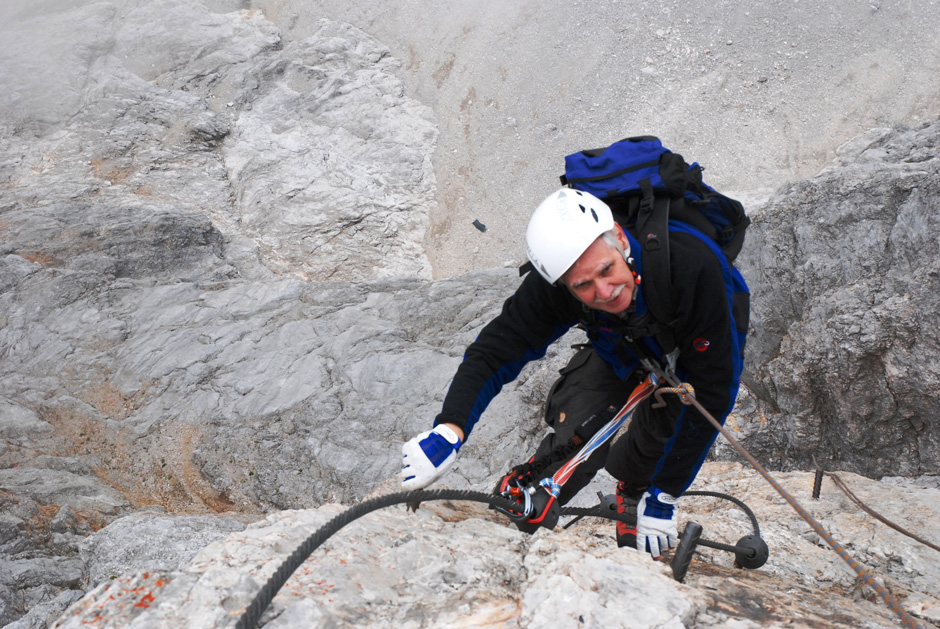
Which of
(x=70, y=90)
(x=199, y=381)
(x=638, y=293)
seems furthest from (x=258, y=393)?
(x=70, y=90)

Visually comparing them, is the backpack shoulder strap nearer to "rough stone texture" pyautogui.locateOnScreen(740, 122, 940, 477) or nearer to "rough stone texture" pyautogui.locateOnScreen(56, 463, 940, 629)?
"rough stone texture" pyautogui.locateOnScreen(56, 463, 940, 629)

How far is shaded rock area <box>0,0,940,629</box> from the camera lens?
255 cm

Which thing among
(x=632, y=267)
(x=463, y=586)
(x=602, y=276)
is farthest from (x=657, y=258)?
(x=463, y=586)

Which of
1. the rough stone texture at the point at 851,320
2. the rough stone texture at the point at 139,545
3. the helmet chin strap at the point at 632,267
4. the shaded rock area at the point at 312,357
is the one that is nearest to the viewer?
the shaded rock area at the point at 312,357

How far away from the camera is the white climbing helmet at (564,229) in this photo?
284 centimetres

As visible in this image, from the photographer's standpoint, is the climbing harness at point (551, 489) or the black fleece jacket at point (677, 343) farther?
the climbing harness at point (551, 489)

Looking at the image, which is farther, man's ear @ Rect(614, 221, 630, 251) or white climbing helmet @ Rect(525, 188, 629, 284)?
man's ear @ Rect(614, 221, 630, 251)

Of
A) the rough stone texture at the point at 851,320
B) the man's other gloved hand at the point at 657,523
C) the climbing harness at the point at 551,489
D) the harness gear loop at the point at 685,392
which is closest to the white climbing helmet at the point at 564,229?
the harness gear loop at the point at 685,392

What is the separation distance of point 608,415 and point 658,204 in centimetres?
150

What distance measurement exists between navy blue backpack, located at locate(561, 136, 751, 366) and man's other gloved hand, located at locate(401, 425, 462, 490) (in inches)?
49.1

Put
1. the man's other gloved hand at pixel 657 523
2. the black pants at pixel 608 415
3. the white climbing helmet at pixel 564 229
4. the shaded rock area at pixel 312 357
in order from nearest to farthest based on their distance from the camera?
the shaded rock area at pixel 312 357 → the white climbing helmet at pixel 564 229 → the man's other gloved hand at pixel 657 523 → the black pants at pixel 608 415

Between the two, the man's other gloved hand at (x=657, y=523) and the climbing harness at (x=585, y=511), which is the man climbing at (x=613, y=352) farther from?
the climbing harness at (x=585, y=511)

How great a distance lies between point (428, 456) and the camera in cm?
305

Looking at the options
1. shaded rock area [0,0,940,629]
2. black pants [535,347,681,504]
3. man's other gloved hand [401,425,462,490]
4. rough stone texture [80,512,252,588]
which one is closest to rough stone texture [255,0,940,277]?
shaded rock area [0,0,940,629]
